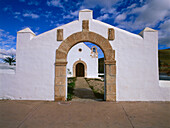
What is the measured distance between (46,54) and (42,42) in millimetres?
574

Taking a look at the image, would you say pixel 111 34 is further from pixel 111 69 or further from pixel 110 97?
pixel 110 97

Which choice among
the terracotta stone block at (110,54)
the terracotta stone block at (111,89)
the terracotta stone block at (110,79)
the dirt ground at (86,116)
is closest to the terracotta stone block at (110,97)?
the terracotta stone block at (111,89)

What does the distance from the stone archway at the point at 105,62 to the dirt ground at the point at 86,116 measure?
1.79ft

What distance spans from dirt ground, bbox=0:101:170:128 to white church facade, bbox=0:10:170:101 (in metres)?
0.59

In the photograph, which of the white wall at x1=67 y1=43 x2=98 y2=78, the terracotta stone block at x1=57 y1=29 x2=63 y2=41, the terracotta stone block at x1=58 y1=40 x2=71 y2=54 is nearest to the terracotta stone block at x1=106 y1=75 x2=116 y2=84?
the terracotta stone block at x1=58 y1=40 x2=71 y2=54

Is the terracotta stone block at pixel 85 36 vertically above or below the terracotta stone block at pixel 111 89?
above

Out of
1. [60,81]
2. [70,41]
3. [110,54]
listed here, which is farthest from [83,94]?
[70,41]

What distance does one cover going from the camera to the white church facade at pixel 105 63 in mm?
4164

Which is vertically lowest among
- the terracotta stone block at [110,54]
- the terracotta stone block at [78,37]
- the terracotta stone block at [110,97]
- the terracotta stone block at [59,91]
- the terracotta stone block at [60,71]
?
the terracotta stone block at [110,97]

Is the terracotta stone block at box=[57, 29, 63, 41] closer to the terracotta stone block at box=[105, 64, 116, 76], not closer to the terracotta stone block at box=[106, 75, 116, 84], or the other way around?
the terracotta stone block at box=[105, 64, 116, 76]

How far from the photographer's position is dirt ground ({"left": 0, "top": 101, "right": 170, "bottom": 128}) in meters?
2.56

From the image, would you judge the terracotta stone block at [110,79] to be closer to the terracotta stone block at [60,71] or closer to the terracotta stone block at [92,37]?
the terracotta stone block at [92,37]

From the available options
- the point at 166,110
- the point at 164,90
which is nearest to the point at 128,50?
the point at 164,90

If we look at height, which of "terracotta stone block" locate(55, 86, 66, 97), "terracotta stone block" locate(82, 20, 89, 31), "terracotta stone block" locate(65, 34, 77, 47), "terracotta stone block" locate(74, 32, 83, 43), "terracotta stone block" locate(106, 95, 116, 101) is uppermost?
"terracotta stone block" locate(82, 20, 89, 31)
